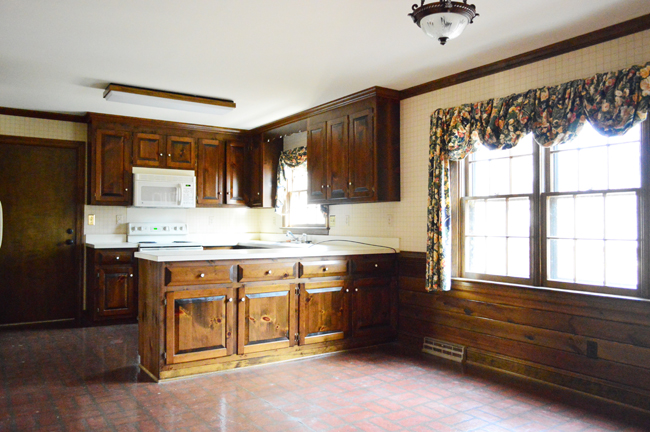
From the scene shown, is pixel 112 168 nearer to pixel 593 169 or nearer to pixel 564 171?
pixel 564 171

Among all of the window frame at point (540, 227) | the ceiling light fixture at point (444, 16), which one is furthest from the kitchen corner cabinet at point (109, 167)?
the ceiling light fixture at point (444, 16)

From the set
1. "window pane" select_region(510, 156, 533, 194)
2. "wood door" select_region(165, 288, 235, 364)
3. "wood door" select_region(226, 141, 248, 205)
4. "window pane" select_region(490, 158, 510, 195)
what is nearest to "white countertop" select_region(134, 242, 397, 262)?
"wood door" select_region(165, 288, 235, 364)

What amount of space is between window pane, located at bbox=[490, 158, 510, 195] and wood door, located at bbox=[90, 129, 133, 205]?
4315 mm

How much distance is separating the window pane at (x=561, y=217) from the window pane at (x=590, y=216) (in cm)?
5

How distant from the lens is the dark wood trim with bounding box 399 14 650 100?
3.07 meters

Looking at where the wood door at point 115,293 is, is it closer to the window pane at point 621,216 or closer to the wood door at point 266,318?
the wood door at point 266,318

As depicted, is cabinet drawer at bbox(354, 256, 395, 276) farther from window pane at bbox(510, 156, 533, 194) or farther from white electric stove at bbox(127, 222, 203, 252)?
white electric stove at bbox(127, 222, 203, 252)

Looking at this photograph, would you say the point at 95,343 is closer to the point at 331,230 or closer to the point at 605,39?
the point at 331,230

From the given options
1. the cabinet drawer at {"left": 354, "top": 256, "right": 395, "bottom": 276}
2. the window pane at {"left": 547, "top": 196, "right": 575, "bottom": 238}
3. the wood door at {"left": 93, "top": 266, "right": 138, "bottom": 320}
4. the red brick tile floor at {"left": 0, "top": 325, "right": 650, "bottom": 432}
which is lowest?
the red brick tile floor at {"left": 0, "top": 325, "right": 650, "bottom": 432}

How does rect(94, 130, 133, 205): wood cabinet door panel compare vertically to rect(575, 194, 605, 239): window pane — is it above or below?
above

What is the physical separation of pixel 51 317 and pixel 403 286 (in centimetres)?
424

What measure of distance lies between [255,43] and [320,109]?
1853 millimetres

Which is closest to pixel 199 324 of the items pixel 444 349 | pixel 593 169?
pixel 444 349

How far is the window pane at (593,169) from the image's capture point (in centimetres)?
332
